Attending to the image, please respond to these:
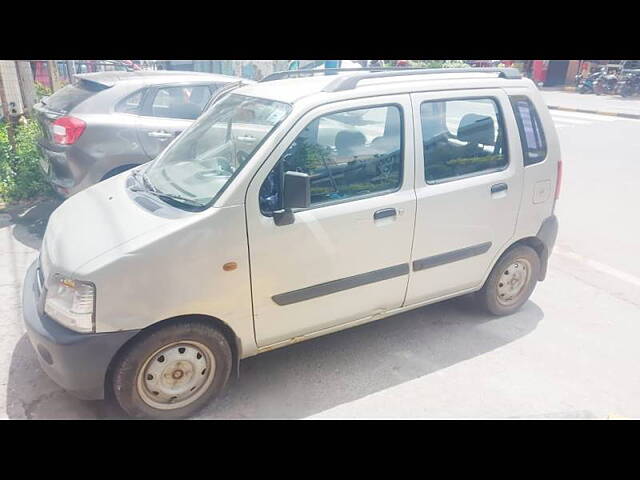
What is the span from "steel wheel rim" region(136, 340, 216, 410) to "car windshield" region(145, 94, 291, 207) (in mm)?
833

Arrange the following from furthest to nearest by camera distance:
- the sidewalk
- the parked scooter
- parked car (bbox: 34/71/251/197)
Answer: the parked scooter, the sidewalk, parked car (bbox: 34/71/251/197)

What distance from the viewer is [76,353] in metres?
2.48

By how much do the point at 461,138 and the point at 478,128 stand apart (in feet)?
0.57

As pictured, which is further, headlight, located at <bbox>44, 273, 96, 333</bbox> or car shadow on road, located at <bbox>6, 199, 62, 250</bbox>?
car shadow on road, located at <bbox>6, 199, 62, 250</bbox>

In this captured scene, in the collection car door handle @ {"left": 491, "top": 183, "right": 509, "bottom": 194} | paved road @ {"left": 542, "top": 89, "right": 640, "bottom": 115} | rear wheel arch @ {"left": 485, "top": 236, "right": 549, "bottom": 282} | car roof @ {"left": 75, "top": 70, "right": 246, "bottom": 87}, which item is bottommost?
paved road @ {"left": 542, "top": 89, "right": 640, "bottom": 115}

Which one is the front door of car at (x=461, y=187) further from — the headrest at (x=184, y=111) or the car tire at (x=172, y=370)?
the headrest at (x=184, y=111)

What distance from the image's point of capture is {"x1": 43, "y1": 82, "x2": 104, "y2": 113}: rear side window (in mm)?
5227

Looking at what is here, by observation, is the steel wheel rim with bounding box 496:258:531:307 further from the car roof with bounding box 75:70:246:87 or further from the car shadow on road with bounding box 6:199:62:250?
the car shadow on road with bounding box 6:199:62:250

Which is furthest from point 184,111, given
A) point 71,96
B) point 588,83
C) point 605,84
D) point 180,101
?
point 588,83

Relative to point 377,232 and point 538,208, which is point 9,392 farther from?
point 538,208

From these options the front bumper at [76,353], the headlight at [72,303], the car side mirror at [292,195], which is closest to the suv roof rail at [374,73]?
the car side mirror at [292,195]

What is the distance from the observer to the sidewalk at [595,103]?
1647cm

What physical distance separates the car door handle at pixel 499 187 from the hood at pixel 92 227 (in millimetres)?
2279

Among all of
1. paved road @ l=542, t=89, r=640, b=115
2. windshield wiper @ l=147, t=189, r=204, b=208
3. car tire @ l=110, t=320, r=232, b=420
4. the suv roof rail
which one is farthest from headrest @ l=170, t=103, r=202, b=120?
paved road @ l=542, t=89, r=640, b=115
